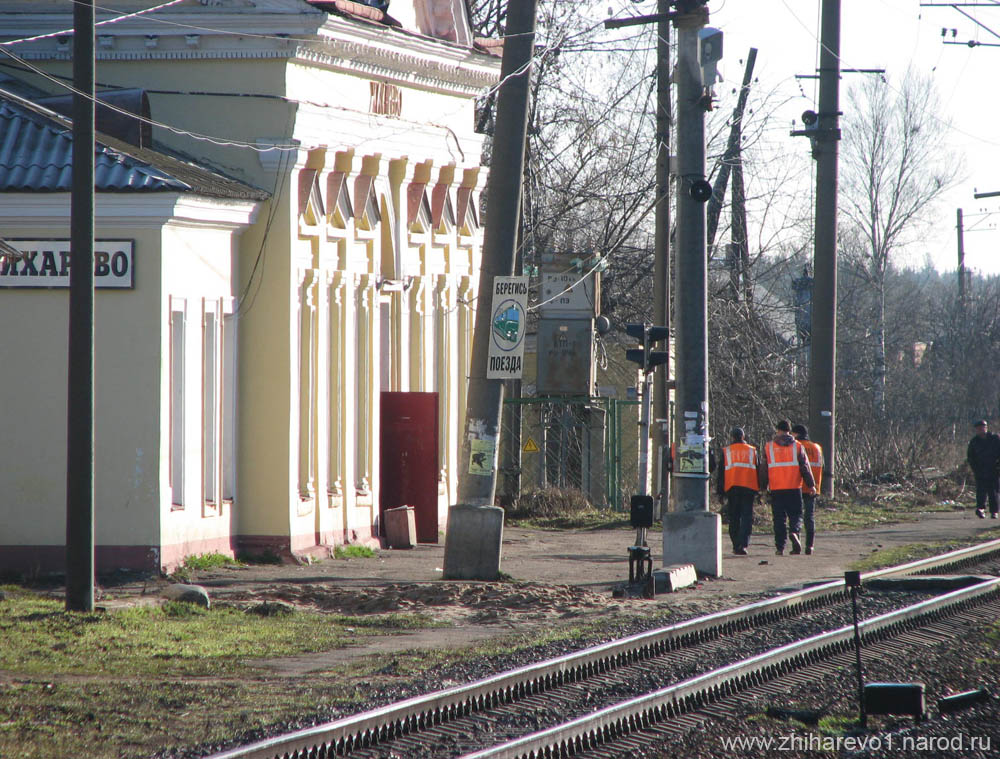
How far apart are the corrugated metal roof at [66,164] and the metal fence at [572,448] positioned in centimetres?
926

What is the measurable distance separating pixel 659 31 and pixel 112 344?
11167 mm

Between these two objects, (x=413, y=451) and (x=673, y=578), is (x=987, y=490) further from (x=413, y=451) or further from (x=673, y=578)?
(x=673, y=578)

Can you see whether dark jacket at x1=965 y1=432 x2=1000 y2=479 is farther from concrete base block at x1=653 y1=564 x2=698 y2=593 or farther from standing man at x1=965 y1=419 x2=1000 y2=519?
concrete base block at x1=653 y1=564 x2=698 y2=593

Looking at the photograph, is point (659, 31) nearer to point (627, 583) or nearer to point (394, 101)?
point (394, 101)

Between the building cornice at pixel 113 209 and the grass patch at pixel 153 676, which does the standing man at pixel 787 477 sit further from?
the building cornice at pixel 113 209

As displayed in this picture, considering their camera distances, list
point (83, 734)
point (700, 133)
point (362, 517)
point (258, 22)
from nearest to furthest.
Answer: point (83, 734) < point (700, 133) < point (258, 22) < point (362, 517)

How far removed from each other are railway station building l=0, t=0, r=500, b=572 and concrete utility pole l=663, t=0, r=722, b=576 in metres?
4.72

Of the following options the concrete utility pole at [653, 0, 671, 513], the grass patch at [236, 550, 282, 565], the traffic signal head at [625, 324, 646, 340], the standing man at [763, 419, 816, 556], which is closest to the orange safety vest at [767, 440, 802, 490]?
the standing man at [763, 419, 816, 556]

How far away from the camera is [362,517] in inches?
784

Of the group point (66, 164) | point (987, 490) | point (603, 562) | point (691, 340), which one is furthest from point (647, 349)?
point (987, 490)

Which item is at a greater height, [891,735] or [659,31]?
[659,31]

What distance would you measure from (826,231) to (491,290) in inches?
433

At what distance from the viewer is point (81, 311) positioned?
40.0 feet

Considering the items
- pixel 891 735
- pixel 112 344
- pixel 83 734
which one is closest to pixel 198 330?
pixel 112 344
